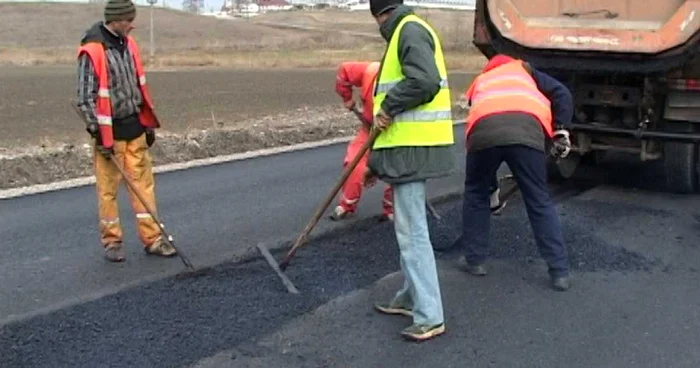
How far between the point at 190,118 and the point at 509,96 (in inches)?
467

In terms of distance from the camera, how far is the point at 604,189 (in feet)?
28.5

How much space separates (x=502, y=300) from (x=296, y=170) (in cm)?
461

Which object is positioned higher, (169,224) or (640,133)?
(640,133)

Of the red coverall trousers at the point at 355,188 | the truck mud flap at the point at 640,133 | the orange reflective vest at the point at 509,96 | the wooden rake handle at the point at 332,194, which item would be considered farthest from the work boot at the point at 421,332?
the truck mud flap at the point at 640,133

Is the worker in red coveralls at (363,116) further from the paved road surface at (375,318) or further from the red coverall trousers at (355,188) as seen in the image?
the paved road surface at (375,318)

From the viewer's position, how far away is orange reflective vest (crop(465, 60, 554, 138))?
217 inches

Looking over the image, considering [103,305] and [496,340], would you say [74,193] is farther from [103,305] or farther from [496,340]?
[496,340]

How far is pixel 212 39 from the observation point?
209 ft

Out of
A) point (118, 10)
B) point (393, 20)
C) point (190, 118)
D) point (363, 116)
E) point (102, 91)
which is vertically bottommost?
point (190, 118)

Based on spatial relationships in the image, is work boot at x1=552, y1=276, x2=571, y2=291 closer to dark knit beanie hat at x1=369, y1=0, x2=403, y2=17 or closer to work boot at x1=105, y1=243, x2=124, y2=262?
dark knit beanie hat at x1=369, y1=0, x2=403, y2=17

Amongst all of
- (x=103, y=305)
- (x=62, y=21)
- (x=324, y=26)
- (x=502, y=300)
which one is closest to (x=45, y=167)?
(x=103, y=305)

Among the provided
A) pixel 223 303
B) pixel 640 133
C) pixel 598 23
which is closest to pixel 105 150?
pixel 223 303

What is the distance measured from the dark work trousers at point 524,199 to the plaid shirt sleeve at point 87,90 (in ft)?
7.62

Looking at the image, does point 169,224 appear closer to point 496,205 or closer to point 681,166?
point 496,205
